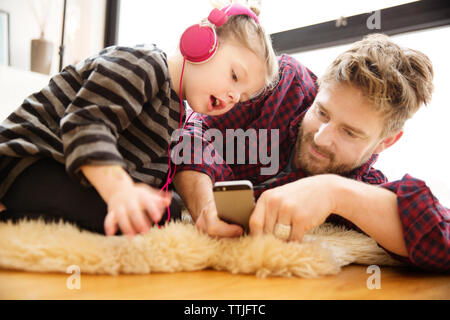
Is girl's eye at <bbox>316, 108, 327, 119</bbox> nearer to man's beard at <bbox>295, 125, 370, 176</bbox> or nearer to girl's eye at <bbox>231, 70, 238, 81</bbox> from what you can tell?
man's beard at <bbox>295, 125, 370, 176</bbox>

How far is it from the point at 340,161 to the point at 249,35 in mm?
461

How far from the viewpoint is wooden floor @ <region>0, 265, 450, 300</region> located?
0.51 m

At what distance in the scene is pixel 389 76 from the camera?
3.15 ft

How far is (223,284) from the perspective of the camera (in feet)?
1.96

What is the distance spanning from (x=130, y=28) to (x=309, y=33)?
5.29ft

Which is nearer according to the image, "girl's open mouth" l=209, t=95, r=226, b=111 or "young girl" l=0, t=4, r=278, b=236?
"young girl" l=0, t=4, r=278, b=236

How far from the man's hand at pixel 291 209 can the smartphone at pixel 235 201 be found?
26mm

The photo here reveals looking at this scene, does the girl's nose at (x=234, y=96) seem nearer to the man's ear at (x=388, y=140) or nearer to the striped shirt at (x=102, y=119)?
the striped shirt at (x=102, y=119)

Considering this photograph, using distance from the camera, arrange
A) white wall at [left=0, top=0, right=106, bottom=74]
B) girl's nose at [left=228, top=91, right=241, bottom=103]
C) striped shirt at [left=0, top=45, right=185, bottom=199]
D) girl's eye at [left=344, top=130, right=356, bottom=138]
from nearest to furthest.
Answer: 1. striped shirt at [left=0, top=45, right=185, bottom=199]
2. girl's nose at [left=228, top=91, right=241, bottom=103]
3. girl's eye at [left=344, top=130, right=356, bottom=138]
4. white wall at [left=0, top=0, right=106, bottom=74]

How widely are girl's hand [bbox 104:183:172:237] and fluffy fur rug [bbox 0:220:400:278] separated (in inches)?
3.7

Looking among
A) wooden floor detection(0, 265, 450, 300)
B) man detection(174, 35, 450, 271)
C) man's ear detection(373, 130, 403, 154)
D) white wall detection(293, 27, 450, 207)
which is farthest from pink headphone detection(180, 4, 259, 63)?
white wall detection(293, 27, 450, 207)

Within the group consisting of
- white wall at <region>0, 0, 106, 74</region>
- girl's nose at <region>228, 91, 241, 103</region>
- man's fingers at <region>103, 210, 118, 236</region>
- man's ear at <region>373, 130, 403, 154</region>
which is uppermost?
white wall at <region>0, 0, 106, 74</region>
